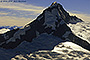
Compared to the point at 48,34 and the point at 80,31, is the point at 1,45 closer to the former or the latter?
the point at 48,34

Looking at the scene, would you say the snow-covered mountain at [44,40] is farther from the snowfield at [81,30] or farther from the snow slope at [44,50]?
the snowfield at [81,30]

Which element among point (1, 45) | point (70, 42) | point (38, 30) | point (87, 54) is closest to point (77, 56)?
point (87, 54)

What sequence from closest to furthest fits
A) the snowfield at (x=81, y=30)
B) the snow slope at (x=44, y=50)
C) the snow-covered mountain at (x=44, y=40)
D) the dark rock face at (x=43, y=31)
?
the snow slope at (x=44, y=50) → the snow-covered mountain at (x=44, y=40) → the dark rock face at (x=43, y=31) → the snowfield at (x=81, y=30)

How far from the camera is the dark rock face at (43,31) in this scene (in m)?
12.0

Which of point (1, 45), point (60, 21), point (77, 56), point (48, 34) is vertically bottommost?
point (77, 56)

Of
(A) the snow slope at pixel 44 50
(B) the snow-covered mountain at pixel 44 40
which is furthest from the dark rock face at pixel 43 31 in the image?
(A) the snow slope at pixel 44 50

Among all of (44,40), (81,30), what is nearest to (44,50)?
(44,40)

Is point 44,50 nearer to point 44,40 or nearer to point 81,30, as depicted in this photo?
point 44,40

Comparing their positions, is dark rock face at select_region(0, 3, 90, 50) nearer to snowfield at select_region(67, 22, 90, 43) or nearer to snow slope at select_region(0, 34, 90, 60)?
snow slope at select_region(0, 34, 90, 60)

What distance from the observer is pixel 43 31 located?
12750 millimetres

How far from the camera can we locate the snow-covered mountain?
34.9 ft

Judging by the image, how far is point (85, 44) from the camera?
12.6 m

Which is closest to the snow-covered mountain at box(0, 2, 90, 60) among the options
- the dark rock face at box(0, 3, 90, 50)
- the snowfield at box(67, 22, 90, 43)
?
the dark rock face at box(0, 3, 90, 50)

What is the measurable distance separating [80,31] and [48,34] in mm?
5267
